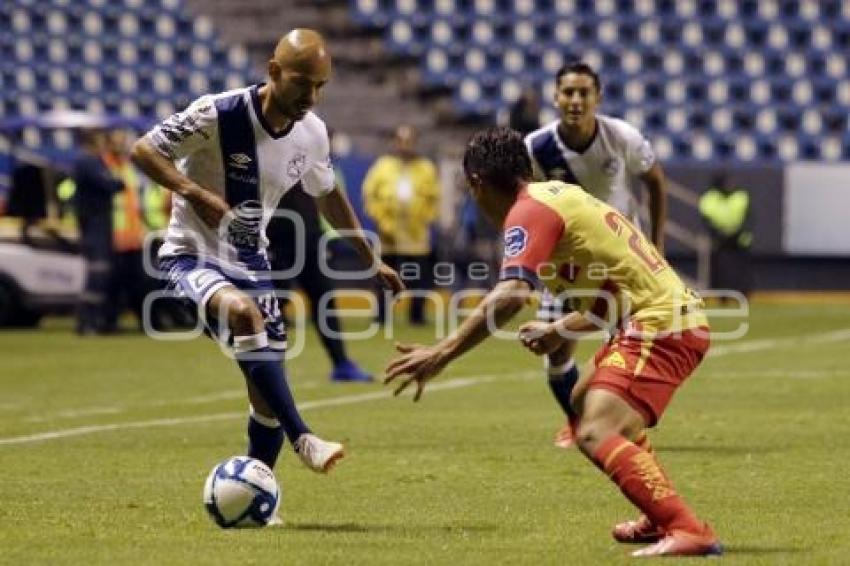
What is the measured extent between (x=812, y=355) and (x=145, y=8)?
16.7 m

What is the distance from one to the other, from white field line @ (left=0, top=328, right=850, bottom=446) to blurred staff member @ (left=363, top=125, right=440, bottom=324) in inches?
189

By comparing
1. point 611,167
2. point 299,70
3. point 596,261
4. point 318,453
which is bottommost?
point 318,453

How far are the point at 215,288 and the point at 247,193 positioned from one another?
458 millimetres

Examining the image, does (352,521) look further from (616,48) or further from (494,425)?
(616,48)

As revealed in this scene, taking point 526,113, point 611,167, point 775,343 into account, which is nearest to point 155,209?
point 526,113

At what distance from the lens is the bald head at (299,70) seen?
327 inches

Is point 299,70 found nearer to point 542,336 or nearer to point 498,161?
point 498,161

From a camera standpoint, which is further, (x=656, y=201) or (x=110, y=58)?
(x=110, y=58)

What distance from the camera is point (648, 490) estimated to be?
23.4 ft

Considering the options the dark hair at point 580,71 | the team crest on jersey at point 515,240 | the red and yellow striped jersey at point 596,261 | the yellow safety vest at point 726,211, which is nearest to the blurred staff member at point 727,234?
the yellow safety vest at point 726,211

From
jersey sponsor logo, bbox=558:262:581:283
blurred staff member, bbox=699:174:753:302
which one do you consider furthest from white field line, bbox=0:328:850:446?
blurred staff member, bbox=699:174:753:302

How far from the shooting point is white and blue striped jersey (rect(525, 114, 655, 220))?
38.3 feet

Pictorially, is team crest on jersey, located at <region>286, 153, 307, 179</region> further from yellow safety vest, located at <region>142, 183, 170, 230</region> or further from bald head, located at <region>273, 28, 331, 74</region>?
yellow safety vest, located at <region>142, 183, 170, 230</region>

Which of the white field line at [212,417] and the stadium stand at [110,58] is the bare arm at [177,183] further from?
the stadium stand at [110,58]
